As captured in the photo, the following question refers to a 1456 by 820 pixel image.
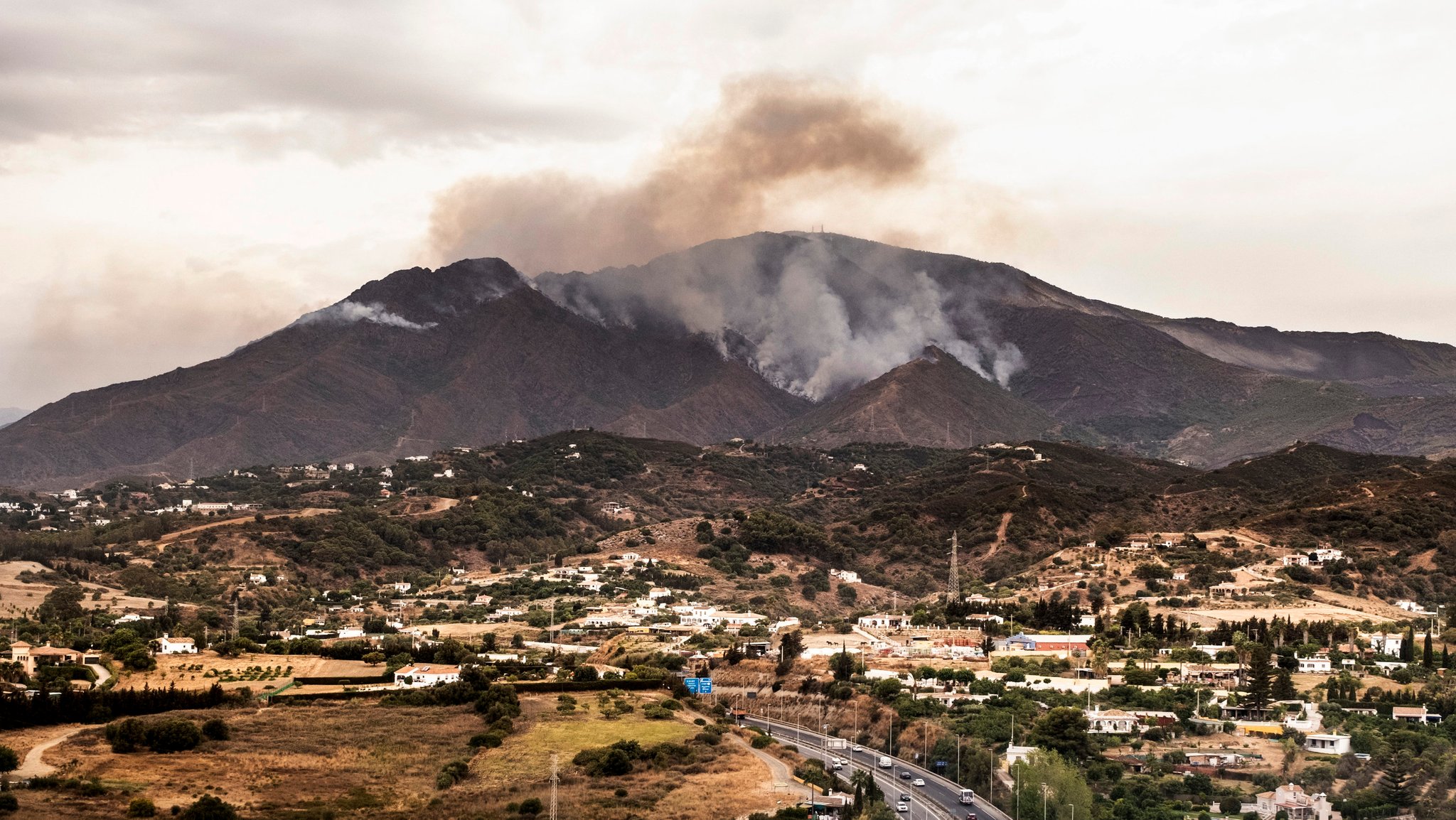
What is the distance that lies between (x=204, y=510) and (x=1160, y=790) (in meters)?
151

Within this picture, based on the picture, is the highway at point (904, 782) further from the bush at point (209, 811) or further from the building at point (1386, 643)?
the building at point (1386, 643)

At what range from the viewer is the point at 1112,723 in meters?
74.8

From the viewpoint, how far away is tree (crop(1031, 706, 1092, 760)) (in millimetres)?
69688

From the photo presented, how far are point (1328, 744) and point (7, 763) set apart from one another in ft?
167

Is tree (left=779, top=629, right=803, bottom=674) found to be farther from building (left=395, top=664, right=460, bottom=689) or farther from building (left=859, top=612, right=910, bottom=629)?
building (left=395, top=664, right=460, bottom=689)

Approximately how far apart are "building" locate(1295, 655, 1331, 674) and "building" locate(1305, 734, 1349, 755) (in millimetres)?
16430

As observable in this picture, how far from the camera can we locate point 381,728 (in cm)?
6994

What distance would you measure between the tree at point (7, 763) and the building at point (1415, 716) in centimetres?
5609

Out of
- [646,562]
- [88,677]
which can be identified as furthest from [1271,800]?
[646,562]

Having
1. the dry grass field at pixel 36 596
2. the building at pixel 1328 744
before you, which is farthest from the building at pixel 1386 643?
the dry grass field at pixel 36 596

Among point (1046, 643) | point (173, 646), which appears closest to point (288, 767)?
point (173, 646)

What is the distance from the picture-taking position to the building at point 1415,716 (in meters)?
72.9

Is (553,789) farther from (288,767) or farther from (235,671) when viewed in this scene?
(235,671)

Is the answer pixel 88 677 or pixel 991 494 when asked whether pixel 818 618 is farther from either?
pixel 88 677
